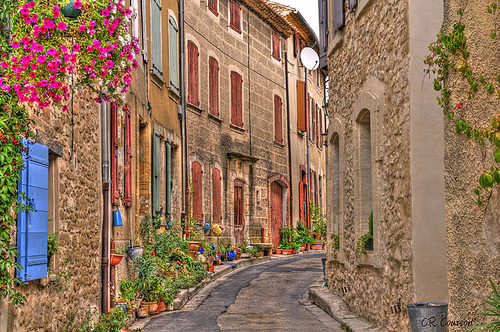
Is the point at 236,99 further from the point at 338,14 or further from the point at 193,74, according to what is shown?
the point at 338,14

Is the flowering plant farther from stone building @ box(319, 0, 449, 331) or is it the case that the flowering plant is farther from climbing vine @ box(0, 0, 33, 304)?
stone building @ box(319, 0, 449, 331)

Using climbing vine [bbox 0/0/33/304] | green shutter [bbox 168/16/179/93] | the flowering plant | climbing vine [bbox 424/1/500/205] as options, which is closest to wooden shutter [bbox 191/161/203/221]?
green shutter [bbox 168/16/179/93]

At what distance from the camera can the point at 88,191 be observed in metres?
7.64

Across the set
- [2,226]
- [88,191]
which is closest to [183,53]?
[88,191]

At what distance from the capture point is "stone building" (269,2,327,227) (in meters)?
22.1

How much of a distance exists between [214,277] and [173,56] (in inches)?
183

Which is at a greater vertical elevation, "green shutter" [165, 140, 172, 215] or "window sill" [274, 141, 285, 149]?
"window sill" [274, 141, 285, 149]

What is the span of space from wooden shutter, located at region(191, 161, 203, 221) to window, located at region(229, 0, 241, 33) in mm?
4775

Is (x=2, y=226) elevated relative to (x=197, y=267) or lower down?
elevated

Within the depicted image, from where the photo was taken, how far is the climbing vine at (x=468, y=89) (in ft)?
13.5

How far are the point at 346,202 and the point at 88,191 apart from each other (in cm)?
361

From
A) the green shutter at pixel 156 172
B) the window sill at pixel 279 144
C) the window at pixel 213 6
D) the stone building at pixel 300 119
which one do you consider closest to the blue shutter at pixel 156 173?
the green shutter at pixel 156 172

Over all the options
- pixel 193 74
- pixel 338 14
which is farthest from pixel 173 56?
pixel 338 14

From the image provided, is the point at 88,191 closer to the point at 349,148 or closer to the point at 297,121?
the point at 349,148
